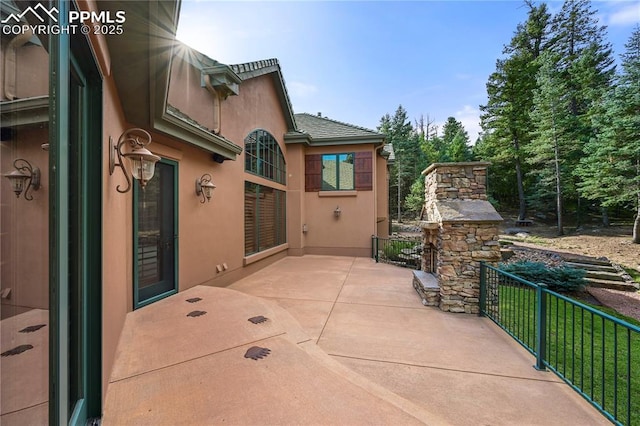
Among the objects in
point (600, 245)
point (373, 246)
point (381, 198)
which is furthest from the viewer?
point (600, 245)

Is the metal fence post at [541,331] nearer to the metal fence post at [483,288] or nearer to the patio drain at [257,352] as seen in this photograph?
the metal fence post at [483,288]

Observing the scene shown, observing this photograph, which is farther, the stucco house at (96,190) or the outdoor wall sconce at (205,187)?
the outdoor wall sconce at (205,187)

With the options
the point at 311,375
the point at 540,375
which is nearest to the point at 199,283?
the point at 311,375

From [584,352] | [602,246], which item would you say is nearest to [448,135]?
[602,246]

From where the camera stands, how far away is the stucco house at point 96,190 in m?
0.87

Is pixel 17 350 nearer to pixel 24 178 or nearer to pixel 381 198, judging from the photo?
pixel 24 178

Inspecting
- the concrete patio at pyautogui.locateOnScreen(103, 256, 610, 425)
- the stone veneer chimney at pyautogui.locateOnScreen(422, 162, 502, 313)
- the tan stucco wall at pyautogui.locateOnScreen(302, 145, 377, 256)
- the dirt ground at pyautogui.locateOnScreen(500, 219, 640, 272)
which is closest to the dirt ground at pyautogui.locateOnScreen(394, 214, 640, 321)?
the dirt ground at pyautogui.locateOnScreen(500, 219, 640, 272)

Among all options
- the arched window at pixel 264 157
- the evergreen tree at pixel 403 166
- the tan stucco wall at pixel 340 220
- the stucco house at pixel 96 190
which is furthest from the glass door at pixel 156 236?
the evergreen tree at pixel 403 166

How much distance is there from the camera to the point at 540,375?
123 inches

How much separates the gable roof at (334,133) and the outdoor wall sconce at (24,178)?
1002cm

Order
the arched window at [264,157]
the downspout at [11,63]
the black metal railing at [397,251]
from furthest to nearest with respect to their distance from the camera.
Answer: the black metal railing at [397,251], the arched window at [264,157], the downspout at [11,63]

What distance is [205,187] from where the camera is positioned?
5.35 metres

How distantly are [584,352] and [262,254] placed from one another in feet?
23.1

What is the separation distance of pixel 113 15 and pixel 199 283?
4501 millimetres
